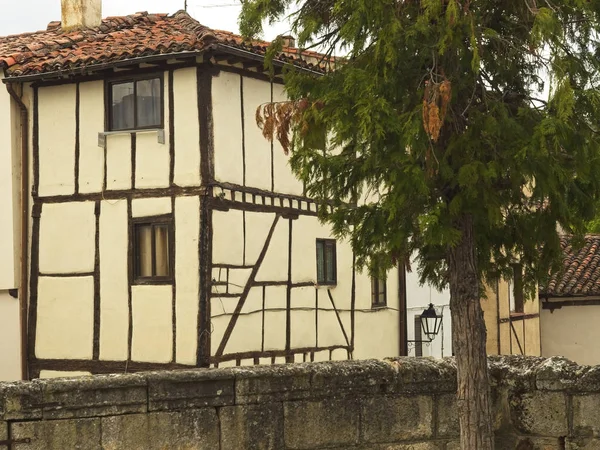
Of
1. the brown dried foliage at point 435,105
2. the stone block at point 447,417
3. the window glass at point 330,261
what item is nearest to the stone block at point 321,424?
the stone block at point 447,417

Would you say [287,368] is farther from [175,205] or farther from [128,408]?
[175,205]

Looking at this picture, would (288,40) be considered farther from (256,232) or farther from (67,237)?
(67,237)

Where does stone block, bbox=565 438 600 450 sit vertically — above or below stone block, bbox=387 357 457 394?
below

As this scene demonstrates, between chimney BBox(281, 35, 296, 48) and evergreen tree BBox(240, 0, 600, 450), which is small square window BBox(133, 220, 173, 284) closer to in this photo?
chimney BBox(281, 35, 296, 48)

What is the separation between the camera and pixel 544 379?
7629 mm

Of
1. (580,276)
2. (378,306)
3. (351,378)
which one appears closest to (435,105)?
(351,378)

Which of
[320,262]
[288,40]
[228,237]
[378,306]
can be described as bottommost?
[378,306]

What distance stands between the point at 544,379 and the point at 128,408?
2908mm

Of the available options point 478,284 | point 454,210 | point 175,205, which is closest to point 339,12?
point 454,210

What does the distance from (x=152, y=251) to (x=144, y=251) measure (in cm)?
15

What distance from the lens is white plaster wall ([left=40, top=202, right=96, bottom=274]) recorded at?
1639 centimetres

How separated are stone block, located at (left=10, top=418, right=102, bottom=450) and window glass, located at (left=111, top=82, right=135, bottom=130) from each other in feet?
32.5

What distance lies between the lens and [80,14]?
18.7 m

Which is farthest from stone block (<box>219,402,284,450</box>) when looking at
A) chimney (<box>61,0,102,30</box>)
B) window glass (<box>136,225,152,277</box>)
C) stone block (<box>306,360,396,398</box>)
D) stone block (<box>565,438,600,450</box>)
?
chimney (<box>61,0,102,30</box>)
